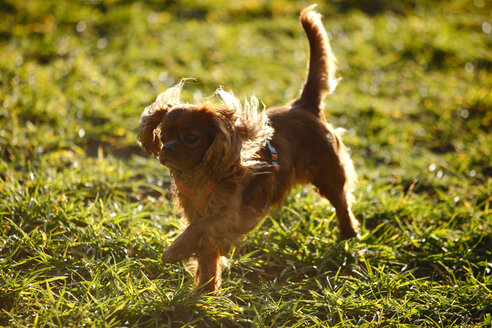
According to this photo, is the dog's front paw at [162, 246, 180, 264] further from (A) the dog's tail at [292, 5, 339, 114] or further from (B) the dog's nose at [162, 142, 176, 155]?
(A) the dog's tail at [292, 5, 339, 114]

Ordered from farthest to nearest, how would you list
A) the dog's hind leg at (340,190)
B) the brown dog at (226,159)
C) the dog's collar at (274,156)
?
1. the dog's hind leg at (340,190)
2. the dog's collar at (274,156)
3. the brown dog at (226,159)

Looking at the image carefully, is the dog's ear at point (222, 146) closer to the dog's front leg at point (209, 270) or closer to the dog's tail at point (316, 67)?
the dog's front leg at point (209, 270)

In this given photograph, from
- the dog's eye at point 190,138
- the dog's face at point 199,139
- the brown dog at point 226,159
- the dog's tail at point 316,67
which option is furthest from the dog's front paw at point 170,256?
the dog's tail at point 316,67

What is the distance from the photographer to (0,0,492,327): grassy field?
261 centimetres

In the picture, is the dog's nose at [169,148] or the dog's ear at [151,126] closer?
the dog's nose at [169,148]

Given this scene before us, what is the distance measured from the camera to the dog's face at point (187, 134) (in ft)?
7.70

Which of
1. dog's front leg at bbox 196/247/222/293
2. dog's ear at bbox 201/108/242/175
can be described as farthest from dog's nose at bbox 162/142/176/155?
dog's front leg at bbox 196/247/222/293

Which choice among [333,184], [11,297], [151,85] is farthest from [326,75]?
[151,85]

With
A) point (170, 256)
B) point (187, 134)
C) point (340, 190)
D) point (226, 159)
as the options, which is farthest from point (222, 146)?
point (340, 190)

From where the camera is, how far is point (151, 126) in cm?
262

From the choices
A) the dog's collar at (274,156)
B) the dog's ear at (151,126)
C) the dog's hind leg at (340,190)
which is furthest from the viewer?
the dog's hind leg at (340,190)

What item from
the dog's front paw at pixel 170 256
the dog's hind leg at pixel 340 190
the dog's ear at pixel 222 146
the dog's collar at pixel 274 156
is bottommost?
the dog's hind leg at pixel 340 190

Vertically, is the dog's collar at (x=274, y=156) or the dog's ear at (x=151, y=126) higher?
the dog's ear at (x=151, y=126)

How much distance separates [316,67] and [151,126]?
1.30 meters
